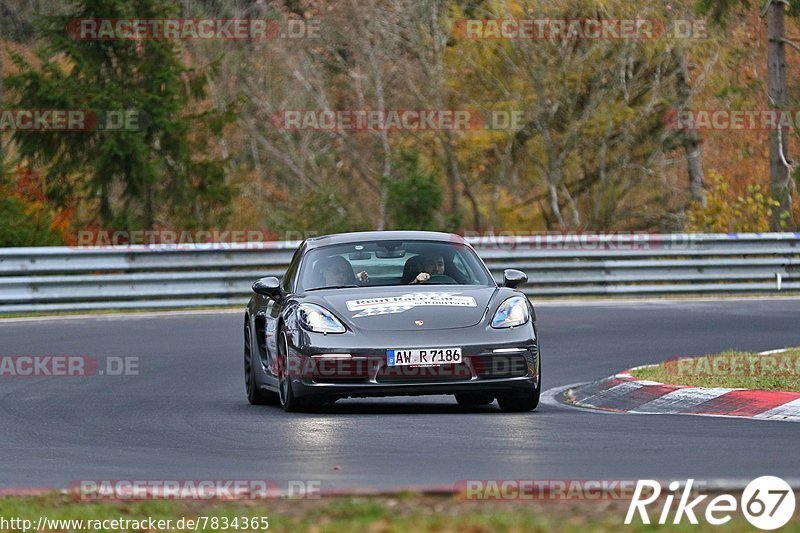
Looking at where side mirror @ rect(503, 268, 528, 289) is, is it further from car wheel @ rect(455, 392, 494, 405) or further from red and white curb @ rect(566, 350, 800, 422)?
red and white curb @ rect(566, 350, 800, 422)

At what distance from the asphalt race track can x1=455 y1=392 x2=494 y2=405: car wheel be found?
0.13 meters

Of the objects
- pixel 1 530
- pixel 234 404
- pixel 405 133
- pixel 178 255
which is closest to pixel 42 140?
pixel 178 255

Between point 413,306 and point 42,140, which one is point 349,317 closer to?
point 413,306

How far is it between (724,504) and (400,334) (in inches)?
190

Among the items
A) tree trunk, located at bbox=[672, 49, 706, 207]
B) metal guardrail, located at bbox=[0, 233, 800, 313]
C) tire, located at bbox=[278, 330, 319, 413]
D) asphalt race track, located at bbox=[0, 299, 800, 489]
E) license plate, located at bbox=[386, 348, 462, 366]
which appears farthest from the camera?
tree trunk, located at bbox=[672, 49, 706, 207]

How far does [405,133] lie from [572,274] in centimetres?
1689

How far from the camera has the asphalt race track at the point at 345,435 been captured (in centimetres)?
793

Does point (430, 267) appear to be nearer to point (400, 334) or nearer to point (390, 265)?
point (390, 265)

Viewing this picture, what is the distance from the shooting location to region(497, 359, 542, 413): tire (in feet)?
37.6

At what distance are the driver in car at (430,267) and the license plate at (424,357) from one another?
1.32 meters

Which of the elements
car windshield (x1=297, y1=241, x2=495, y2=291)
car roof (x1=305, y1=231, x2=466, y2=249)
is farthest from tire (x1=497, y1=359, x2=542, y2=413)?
car roof (x1=305, y1=231, x2=466, y2=249)

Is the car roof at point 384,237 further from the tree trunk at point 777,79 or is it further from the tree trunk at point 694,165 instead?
the tree trunk at point 694,165

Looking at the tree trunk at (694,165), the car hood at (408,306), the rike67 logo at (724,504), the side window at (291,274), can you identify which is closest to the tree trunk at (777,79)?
the tree trunk at (694,165)

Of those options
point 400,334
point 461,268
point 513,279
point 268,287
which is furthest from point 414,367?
point 268,287
